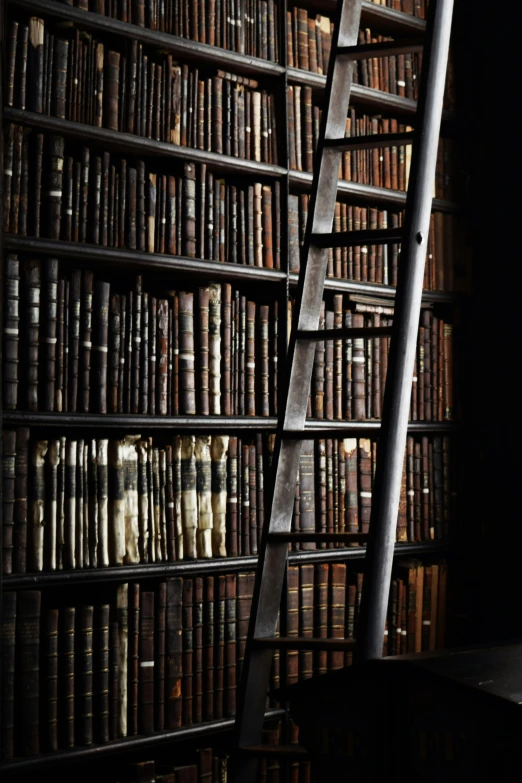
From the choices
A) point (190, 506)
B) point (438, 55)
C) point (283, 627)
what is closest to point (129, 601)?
point (190, 506)

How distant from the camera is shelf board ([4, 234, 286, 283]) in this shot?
7.30 ft

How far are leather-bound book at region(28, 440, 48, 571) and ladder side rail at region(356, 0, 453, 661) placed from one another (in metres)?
0.81

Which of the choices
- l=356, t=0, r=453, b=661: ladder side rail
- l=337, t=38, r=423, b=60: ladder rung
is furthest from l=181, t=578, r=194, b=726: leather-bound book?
l=337, t=38, r=423, b=60: ladder rung

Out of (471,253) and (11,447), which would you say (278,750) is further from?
(471,253)

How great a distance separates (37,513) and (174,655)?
0.52m

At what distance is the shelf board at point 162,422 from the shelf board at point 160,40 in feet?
3.18

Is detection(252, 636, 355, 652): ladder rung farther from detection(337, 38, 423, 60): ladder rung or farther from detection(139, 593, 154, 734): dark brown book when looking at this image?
detection(337, 38, 423, 60): ladder rung

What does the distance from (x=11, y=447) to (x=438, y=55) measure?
130cm

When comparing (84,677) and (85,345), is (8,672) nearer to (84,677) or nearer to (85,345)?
(84,677)

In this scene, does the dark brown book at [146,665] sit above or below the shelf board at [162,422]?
below

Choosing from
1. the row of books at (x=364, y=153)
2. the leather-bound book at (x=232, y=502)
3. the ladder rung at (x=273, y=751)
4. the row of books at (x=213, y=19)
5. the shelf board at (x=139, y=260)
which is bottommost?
the ladder rung at (x=273, y=751)

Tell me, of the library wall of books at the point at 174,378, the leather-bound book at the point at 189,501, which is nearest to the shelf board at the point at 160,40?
the library wall of books at the point at 174,378

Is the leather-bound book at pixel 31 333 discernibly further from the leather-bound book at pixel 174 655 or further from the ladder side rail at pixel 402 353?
the ladder side rail at pixel 402 353

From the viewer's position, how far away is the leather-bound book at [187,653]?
238 cm
